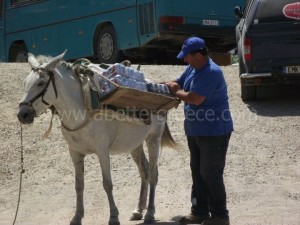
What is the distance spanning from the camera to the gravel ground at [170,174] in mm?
9836

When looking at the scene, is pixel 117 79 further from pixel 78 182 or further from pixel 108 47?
pixel 108 47

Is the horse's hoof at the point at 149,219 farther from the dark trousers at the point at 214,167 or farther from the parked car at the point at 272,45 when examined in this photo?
the parked car at the point at 272,45

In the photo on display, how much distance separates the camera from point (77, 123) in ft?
27.8

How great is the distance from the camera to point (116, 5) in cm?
1950

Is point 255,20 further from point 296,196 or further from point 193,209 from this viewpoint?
point 193,209

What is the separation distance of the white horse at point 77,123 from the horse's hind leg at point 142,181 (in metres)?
0.03

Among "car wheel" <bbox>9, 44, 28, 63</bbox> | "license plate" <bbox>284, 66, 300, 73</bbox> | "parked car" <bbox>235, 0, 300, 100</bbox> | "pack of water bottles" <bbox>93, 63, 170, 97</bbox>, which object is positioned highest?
"car wheel" <bbox>9, 44, 28, 63</bbox>

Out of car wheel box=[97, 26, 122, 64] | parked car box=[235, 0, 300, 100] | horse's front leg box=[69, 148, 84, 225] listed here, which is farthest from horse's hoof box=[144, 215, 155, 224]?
car wheel box=[97, 26, 122, 64]

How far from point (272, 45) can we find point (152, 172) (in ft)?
19.2

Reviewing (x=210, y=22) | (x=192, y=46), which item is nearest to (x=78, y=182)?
(x=192, y=46)

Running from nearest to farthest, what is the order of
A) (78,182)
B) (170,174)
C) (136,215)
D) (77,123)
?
(77,123) < (78,182) < (136,215) < (170,174)

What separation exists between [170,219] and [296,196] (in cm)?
182

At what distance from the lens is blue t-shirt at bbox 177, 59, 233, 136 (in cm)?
812

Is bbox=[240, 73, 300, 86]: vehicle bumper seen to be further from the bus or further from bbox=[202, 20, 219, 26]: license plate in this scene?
bbox=[202, 20, 219, 26]: license plate
